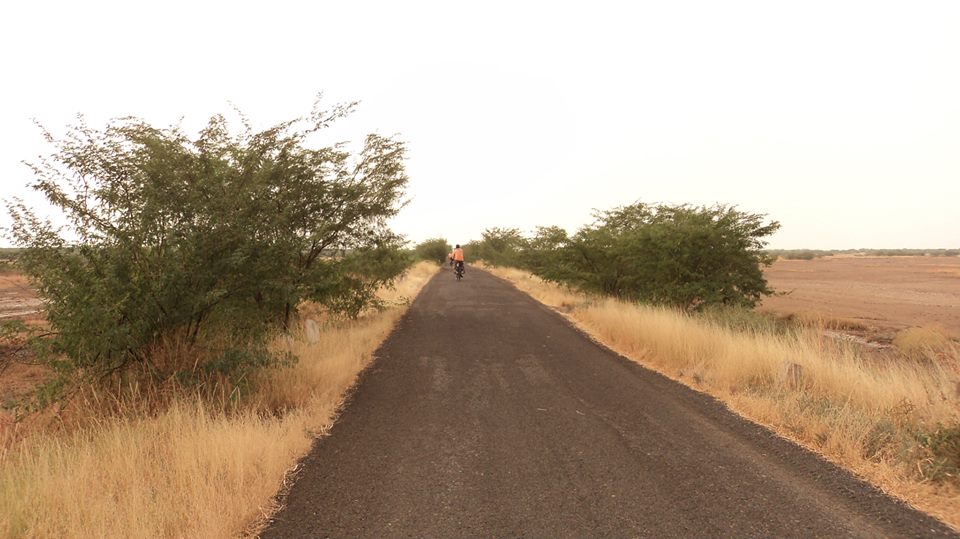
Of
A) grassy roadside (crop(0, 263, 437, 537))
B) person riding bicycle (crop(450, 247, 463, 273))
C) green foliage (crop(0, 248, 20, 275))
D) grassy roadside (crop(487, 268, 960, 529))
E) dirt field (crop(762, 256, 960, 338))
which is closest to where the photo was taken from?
grassy roadside (crop(0, 263, 437, 537))

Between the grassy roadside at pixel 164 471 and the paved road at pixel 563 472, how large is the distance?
0.30m

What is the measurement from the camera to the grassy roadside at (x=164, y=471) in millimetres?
3217

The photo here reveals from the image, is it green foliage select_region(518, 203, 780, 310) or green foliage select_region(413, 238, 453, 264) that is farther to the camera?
green foliage select_region(413, 238, 453, 264)

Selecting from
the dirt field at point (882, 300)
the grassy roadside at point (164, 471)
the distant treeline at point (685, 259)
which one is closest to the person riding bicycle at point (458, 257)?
the distant treeline at point (685, 259)

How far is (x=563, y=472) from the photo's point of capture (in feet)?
13.7

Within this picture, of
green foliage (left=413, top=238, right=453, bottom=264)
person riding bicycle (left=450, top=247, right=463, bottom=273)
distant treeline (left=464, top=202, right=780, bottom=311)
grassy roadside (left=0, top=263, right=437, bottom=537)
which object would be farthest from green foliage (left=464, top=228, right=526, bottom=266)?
grassy roadside (left=0, top=263, right=437, bottom=537)

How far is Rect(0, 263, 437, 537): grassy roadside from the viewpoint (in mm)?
3217

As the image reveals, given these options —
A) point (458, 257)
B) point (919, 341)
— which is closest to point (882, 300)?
point (919, 341)

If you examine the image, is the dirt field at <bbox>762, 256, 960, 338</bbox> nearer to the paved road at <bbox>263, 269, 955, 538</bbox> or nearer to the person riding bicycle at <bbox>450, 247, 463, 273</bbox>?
the paved road at <bbox>263, 269, 955, 538</bbox>

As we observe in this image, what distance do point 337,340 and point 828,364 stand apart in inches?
320

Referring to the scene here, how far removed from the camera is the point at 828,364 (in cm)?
684

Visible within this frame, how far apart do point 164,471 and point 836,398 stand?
723 cm

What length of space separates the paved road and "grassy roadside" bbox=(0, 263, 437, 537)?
11.9 inches

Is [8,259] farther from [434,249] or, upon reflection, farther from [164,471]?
[434,249]
